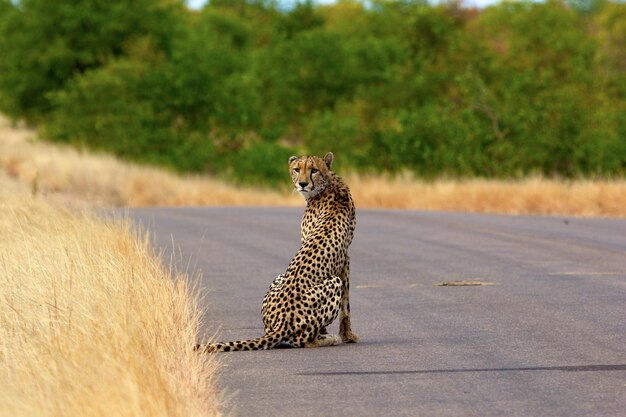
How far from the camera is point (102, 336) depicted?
8719 mm

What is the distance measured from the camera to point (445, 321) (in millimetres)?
12266

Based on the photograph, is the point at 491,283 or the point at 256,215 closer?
the point at 491,283

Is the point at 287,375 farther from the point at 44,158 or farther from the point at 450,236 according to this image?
the point at 44,158

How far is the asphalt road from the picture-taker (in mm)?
8438

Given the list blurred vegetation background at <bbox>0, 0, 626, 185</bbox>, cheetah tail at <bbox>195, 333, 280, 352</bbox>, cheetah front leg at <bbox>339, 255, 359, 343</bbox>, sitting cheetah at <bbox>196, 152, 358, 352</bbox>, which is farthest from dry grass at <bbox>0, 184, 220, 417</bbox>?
blurred vegetation background at <bbox>0, 0, 626, 185</bbox>

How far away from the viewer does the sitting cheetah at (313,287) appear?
1053cm

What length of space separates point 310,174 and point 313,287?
1.04 meters

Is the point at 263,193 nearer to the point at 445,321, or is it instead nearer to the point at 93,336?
the point at 445,321

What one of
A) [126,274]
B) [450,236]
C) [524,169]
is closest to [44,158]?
[524,169]

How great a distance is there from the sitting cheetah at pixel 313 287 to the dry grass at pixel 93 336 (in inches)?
23.8

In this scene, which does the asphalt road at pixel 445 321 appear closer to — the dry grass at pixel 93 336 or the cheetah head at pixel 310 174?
the dry grass at pixel 93 336

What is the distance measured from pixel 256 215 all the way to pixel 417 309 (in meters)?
14.0

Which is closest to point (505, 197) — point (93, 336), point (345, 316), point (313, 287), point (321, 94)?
point (345, 316)

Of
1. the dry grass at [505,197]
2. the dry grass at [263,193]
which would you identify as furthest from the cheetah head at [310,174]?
the dry grass at [505,197]
